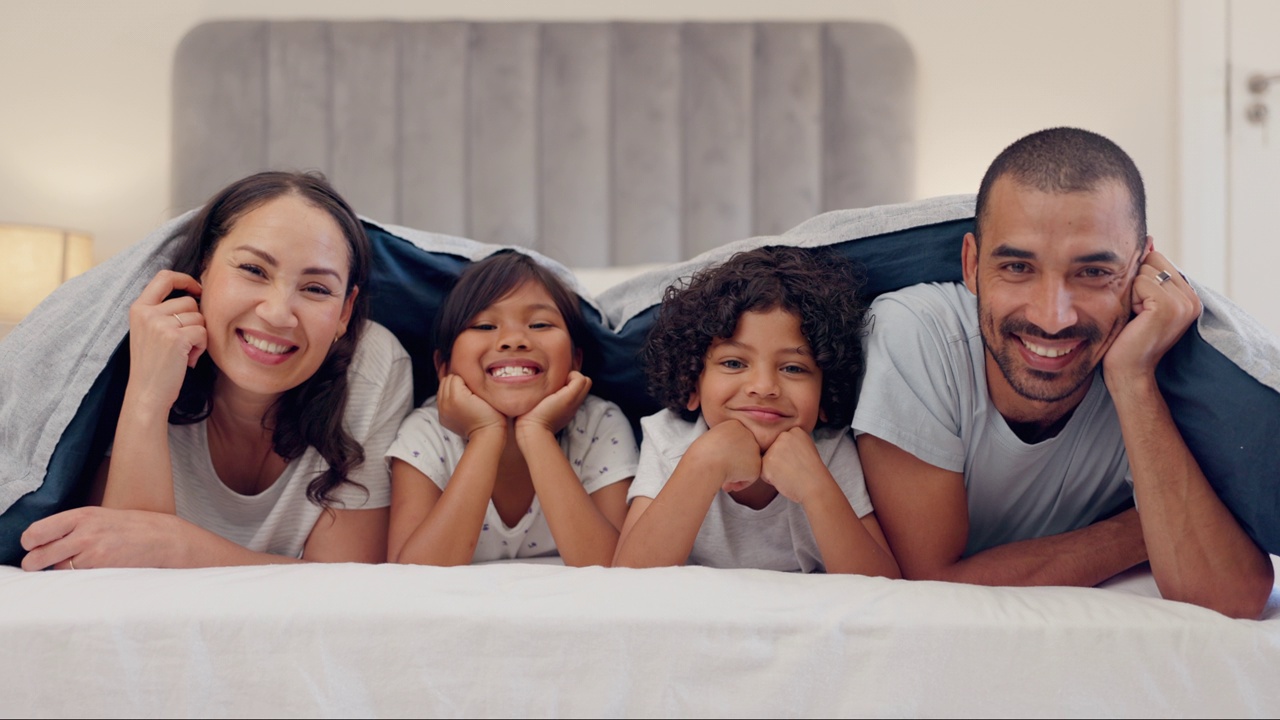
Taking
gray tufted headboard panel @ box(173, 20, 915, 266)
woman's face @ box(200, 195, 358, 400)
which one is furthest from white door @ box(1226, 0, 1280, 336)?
woman's face @ box(200, 195, 358, 400)

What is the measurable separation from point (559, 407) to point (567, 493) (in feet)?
0.48

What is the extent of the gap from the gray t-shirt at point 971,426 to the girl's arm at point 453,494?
1.62ft

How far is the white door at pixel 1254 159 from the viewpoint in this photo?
2.97 m

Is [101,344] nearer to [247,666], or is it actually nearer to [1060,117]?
[247,666]

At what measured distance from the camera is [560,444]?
57.3 inches

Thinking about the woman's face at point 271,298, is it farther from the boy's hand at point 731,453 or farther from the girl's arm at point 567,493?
the boy's hand at point 731,453

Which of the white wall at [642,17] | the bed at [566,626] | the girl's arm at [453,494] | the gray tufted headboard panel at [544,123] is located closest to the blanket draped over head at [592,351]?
the bed at [566,626]

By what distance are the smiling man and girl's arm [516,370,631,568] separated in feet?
1.19

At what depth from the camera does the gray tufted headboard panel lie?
9.17 ft

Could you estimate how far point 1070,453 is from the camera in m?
1.19

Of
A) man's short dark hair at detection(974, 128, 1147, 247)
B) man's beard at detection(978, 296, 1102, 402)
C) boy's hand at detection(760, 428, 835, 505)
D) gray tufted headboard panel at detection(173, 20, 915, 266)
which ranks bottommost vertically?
boy's hand at detection(760, 428, 835, 505)

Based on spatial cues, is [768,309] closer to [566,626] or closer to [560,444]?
[560,444]

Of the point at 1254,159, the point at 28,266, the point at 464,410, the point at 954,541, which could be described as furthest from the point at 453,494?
the point at 1254,159

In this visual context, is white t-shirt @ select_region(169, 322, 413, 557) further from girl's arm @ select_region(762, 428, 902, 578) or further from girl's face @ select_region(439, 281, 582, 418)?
girl's arm @ select_region(762, 428, 902, 578)
